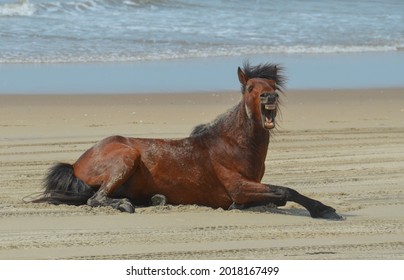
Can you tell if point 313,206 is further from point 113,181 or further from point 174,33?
point 174,33

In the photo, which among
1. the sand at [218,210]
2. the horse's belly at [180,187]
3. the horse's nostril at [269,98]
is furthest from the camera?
the horse's belly at [180,187]

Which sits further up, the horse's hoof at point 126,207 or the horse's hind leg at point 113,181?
the horse's hind leg at point 113,181

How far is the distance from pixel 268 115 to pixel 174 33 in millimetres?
15157

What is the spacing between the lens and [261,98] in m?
7.92

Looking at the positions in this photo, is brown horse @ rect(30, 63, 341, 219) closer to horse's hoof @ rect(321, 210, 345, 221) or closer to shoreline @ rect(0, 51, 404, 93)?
horse's hoof @ rect(321, 210, 345, 221)

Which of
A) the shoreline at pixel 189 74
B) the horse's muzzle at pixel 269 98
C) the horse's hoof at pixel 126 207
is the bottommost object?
the shoreline at pixel 189 74

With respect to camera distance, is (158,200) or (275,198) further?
(158,200)

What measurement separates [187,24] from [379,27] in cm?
438

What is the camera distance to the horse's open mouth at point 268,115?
310 inches

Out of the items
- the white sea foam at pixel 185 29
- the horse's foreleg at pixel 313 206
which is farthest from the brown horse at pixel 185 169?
the white sea foam at pixel 185 29

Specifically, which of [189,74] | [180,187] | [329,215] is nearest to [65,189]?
[180,187]

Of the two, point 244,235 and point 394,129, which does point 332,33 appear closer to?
point 394,129

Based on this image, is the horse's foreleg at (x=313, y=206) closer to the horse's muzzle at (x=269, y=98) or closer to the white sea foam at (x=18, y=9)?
the horse's muzzle at (x=269, y=98)

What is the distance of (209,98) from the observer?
15.4 m
